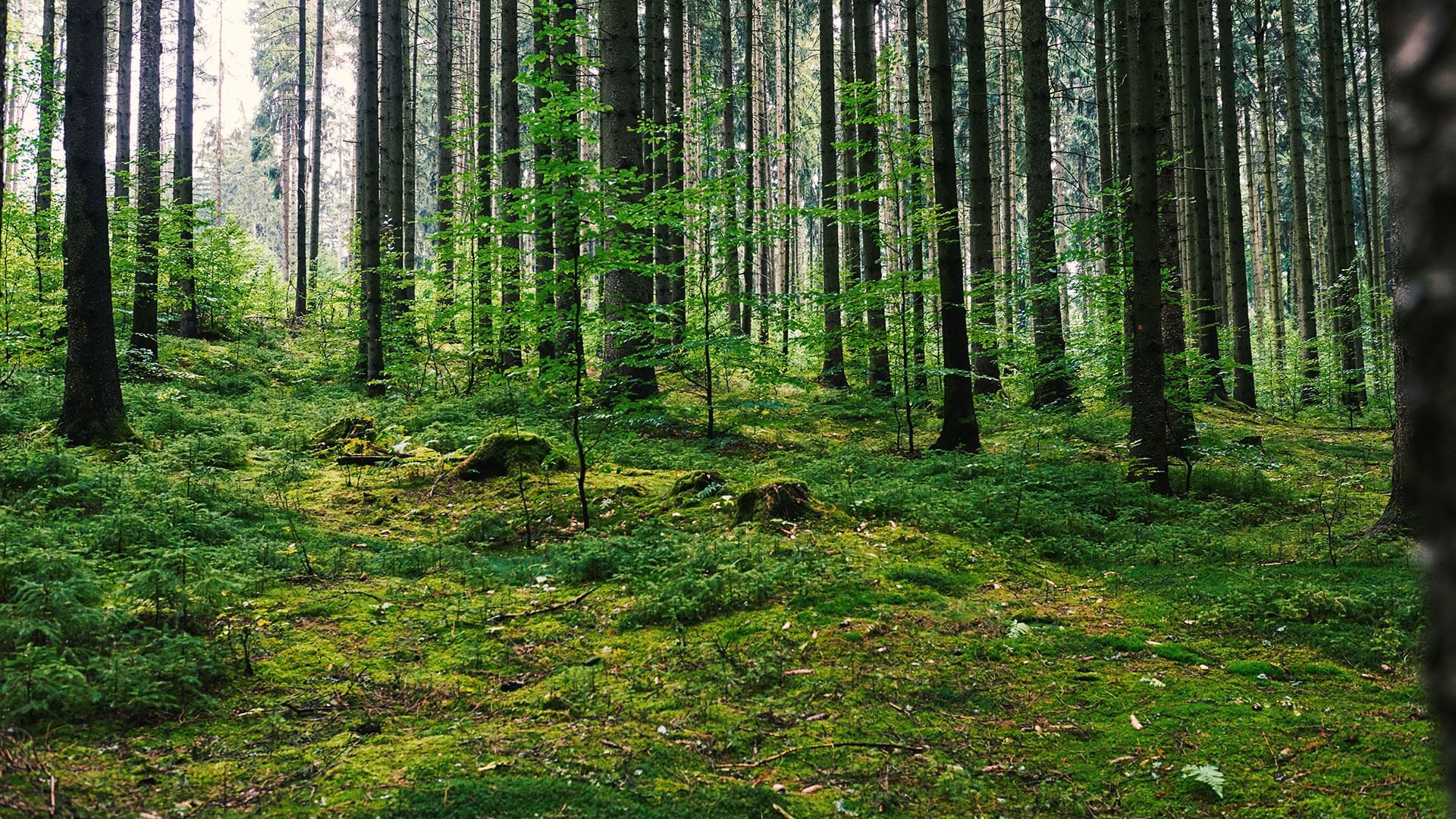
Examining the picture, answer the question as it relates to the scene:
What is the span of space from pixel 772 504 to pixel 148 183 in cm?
1466

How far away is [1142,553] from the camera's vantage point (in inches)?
238

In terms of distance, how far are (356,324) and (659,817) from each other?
51.5 ft

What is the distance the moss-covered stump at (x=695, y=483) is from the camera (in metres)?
7.12

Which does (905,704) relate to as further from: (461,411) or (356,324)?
(356,324)

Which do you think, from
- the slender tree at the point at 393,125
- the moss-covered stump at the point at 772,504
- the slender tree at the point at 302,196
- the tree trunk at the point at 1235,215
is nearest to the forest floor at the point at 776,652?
the moss-covered stump at the point at 772,504

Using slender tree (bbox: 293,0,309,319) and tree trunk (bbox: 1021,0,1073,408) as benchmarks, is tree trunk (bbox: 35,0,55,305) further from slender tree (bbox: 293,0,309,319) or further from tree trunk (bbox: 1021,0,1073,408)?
tree trunk (bbox: 1021,0,1073,408)

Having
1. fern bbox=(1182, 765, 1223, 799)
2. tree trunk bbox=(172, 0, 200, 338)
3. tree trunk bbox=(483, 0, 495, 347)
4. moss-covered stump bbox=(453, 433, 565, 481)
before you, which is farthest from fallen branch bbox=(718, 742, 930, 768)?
tree trunk bbox=(172, 0, 200, 338)

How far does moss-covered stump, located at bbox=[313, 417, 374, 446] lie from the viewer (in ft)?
31.3

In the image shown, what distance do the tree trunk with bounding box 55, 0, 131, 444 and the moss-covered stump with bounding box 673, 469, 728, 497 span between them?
5.66 m

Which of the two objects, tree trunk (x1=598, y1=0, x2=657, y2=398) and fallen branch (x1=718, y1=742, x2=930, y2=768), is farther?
tree trunk (x1=598, y1=0, x2=657, y2=398)

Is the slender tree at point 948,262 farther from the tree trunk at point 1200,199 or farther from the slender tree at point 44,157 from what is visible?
the slender tree at point 44,157

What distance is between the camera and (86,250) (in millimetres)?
7703

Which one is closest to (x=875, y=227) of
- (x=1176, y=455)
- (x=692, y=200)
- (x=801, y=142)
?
(x=692, y=200)

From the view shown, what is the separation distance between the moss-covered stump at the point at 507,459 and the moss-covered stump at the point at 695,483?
1.66 metres
